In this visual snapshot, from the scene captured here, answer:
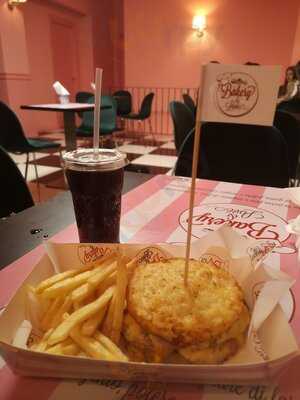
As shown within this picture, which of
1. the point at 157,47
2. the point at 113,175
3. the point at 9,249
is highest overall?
the point at 157,47

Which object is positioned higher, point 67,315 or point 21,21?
point 21,21

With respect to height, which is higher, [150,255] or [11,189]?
[150,255]

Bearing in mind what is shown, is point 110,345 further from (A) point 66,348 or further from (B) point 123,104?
(B) point 123,104

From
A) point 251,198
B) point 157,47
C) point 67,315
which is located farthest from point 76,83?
point 67,315

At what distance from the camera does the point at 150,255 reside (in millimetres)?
558

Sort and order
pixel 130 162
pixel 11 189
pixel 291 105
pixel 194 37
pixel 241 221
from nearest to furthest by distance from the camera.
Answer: pixel 241 221, pixel 11 189, pixel 130 162, pixel 291 105, pixel 194 37

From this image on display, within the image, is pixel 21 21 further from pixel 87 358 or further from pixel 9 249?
pixel 87 358

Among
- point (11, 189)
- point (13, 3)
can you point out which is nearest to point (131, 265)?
point (11, 189)

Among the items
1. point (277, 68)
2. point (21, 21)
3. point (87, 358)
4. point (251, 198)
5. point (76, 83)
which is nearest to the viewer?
point (87, 358)

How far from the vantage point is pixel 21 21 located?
5.43 m

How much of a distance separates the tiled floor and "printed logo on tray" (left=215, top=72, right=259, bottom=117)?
2.11 m

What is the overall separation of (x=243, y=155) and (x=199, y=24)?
6295mm

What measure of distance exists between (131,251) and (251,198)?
1.96ft

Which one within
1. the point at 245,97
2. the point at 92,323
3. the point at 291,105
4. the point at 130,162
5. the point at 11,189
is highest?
the point at 245,97
